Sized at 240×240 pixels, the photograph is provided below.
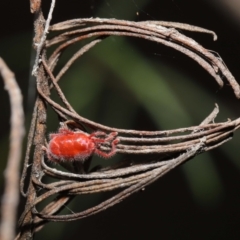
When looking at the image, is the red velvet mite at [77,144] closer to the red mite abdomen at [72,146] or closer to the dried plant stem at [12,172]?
the red mite abdomen at [72,146]

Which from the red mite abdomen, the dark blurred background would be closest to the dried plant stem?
the red mite abdomen

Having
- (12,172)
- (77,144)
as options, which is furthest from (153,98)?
(12,172)

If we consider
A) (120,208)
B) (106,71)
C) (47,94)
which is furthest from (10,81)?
(120,208)

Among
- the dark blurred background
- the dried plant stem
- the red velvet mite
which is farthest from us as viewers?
the dark blurred background

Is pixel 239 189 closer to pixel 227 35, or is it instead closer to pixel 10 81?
pixel 227 35

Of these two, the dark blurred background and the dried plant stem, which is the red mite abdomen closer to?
the dried plant stem

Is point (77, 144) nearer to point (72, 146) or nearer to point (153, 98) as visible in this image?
point (72, 146)

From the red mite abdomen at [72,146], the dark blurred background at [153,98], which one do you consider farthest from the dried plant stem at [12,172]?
the dark blurred background at [153,98]
